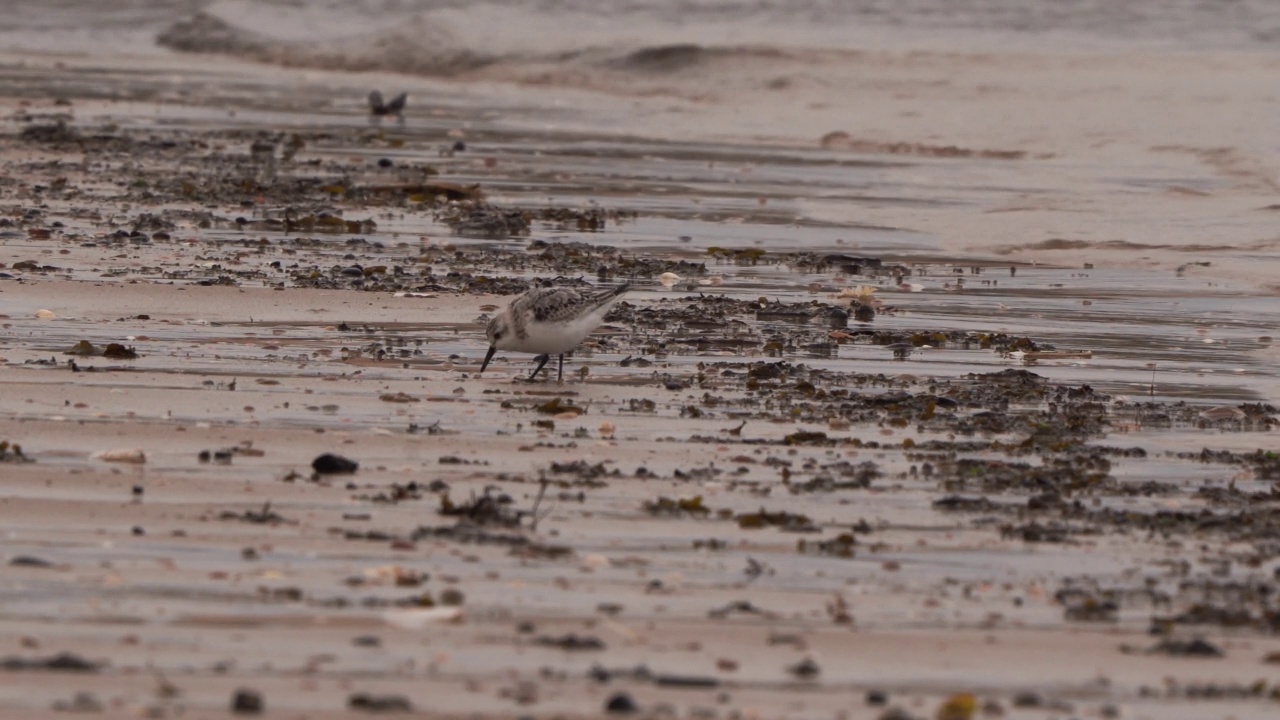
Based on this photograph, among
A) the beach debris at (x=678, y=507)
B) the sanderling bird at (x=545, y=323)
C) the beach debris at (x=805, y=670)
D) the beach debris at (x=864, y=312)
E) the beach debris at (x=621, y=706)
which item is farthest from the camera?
the beach debris at (x=864, y=312)

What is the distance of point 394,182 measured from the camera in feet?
52.5

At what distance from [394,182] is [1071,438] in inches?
377

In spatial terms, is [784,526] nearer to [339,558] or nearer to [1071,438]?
[339,558]

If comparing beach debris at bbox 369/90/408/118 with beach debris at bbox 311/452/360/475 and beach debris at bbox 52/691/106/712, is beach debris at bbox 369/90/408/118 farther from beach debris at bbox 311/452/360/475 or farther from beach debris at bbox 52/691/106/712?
beach debris at bbox 52/691/106/712

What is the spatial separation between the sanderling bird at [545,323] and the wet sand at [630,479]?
221 millimetres

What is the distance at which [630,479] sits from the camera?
256 inches

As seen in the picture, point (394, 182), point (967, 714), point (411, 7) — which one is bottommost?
point (967, 714)

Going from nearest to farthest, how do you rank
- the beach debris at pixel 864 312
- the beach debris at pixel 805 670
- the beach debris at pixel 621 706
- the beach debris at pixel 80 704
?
1. the beach debris at pixel 80 704
2. the beach debris at pixel 621 706
3. the beach debris at pixel 805 670
4. the beach debris at pixel 864 312

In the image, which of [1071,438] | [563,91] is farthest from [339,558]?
[563,91]

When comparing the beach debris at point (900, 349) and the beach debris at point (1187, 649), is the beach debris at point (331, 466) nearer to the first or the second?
the beach debris at point (1187, 649)

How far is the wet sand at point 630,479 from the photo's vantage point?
4.58 metres

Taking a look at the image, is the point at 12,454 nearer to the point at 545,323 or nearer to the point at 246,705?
the point at 246,705

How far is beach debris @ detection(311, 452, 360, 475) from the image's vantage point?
6.36 meters

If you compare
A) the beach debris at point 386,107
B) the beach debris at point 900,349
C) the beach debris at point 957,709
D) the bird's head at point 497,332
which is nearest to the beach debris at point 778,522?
the beach debris at point 957,709
